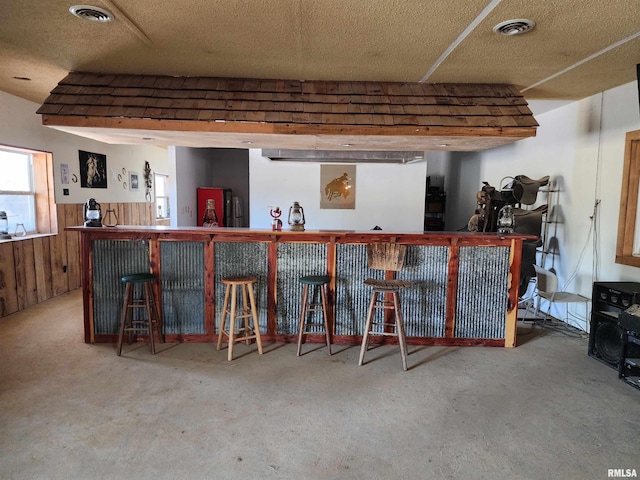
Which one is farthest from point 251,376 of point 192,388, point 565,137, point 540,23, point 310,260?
point 565,137

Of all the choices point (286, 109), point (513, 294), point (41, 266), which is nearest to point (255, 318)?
point (286, 109)

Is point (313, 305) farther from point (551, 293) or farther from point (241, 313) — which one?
point (551, 293)

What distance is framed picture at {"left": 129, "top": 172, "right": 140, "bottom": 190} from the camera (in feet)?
23.6

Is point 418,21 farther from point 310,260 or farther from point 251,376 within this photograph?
point 251,376

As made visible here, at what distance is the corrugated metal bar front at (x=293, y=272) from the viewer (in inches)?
145

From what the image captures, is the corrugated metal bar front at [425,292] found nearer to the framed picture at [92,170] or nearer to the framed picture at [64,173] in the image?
the framed picture at [64,173]

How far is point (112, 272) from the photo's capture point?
3.65 metres

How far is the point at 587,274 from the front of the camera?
428cm

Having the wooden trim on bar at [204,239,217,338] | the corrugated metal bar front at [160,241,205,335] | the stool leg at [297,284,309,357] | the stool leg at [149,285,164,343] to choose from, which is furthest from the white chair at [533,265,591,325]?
the stool leg at [149,285,164,343]

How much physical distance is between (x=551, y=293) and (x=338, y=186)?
3676 millimetres

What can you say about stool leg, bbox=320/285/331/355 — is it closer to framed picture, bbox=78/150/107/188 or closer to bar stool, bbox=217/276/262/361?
bar stool, bbox=217/276/262/361

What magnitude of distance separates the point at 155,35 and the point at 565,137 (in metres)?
4.43

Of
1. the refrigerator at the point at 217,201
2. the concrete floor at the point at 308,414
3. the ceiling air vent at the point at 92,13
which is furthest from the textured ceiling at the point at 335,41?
the refrigerator at the point at 217,201

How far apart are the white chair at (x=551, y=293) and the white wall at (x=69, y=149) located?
5.92m
